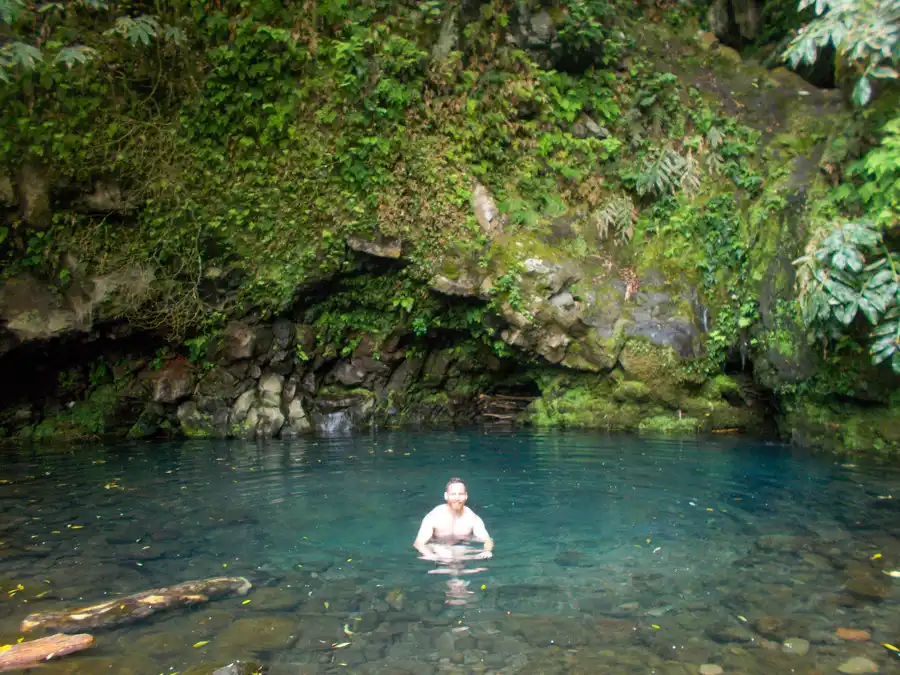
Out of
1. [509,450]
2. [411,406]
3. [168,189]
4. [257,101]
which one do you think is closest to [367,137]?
[257,101]

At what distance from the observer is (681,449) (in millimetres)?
11109

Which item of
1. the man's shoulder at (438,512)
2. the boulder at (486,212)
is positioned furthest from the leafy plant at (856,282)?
the boulder at (486,212)

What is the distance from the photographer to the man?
6.52 meters

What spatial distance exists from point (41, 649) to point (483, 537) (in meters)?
3.78

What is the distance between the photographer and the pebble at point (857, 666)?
4.22m

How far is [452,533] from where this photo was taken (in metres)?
6.79

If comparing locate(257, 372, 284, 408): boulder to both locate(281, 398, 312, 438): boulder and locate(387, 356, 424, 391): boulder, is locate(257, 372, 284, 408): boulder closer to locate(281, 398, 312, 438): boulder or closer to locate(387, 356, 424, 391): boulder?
locate(281, 398, 312, 438): boulder

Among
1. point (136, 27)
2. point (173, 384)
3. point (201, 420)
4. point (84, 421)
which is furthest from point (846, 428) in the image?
point (84, 421)

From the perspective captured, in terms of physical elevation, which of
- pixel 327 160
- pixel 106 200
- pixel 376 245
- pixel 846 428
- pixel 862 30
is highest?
pixel 327 160

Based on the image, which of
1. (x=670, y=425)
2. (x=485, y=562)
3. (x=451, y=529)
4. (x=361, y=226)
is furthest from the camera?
(x=361, y=226)

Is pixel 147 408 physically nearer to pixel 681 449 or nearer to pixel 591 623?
pixel 681 449

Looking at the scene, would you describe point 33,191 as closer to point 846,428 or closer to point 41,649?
point 41,649

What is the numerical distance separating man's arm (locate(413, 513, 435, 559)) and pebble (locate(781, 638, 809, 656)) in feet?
9.97

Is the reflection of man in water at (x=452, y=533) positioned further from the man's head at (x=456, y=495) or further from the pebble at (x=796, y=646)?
the pebble at (x=796, y=646)
